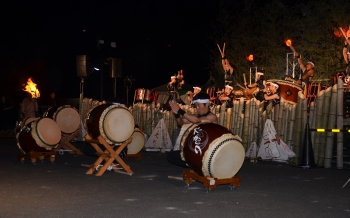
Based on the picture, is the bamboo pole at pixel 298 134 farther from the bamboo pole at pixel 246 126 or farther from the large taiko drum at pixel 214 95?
the large taiko drum at pixel 214 95

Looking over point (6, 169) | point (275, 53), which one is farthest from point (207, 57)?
point (6, 169)

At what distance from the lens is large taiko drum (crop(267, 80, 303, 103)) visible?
1261 cm

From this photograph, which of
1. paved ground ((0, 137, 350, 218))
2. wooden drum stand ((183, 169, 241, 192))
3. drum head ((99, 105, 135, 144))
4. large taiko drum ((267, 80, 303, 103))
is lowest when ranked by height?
paved ground ((0, 137, 350, 218))

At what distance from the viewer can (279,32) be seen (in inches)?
918

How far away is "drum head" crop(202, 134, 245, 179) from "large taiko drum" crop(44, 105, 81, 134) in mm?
5751

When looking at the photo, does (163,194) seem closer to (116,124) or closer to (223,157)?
(223,157)

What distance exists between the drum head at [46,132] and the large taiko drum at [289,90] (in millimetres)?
5905

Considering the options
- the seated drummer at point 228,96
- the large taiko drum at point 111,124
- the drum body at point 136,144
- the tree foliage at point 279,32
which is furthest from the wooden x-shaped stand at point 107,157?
the tree foliage at point 279,32

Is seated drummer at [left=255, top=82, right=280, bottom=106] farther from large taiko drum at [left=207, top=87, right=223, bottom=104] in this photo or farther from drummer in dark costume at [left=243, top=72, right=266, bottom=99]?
large taiko drum at [left=207, top=87, right=223, bottom=104]

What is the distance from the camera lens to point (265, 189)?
6984 millimetres

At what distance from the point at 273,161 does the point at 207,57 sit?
21.1 meters

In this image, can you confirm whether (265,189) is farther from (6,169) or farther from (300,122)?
(6,169)

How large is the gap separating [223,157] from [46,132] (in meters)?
4.71

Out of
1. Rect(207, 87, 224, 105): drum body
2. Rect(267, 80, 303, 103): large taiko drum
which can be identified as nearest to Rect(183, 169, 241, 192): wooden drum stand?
Rect(267, 80, 303, 103): large taiko drum
